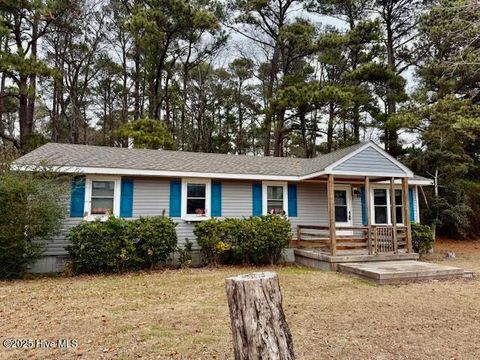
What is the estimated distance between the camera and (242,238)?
966cm

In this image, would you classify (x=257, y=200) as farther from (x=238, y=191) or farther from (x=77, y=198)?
(x=77, y=198)

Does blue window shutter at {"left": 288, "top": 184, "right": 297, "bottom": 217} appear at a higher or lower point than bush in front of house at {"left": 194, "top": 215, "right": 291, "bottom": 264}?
higher

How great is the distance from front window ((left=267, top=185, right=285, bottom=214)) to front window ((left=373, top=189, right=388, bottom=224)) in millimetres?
3859

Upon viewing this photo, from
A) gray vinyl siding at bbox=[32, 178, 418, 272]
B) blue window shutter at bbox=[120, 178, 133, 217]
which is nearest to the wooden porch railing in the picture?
gray vinyl siding at bbox=[32, 178, 418, 272]

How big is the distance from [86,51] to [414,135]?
2110 cm

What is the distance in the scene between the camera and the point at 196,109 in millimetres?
27516

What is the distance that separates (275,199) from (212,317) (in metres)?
7.00

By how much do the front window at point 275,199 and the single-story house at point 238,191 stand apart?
0.04 meters

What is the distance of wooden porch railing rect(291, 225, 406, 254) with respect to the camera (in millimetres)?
9852

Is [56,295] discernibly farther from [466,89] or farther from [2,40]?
[466,89]

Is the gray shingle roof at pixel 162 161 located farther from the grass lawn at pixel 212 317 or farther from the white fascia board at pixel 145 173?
the grass lawn at pixel 212 317

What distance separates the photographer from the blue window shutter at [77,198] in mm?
9375

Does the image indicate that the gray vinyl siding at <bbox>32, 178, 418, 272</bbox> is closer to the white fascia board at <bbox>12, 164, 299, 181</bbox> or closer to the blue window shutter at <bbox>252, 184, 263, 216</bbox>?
the blue window shutter at <bbox>252, 184, 263, 216</bbox>

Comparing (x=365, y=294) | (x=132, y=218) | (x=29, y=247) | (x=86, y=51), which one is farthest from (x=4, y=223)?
(x=86, y=51)
